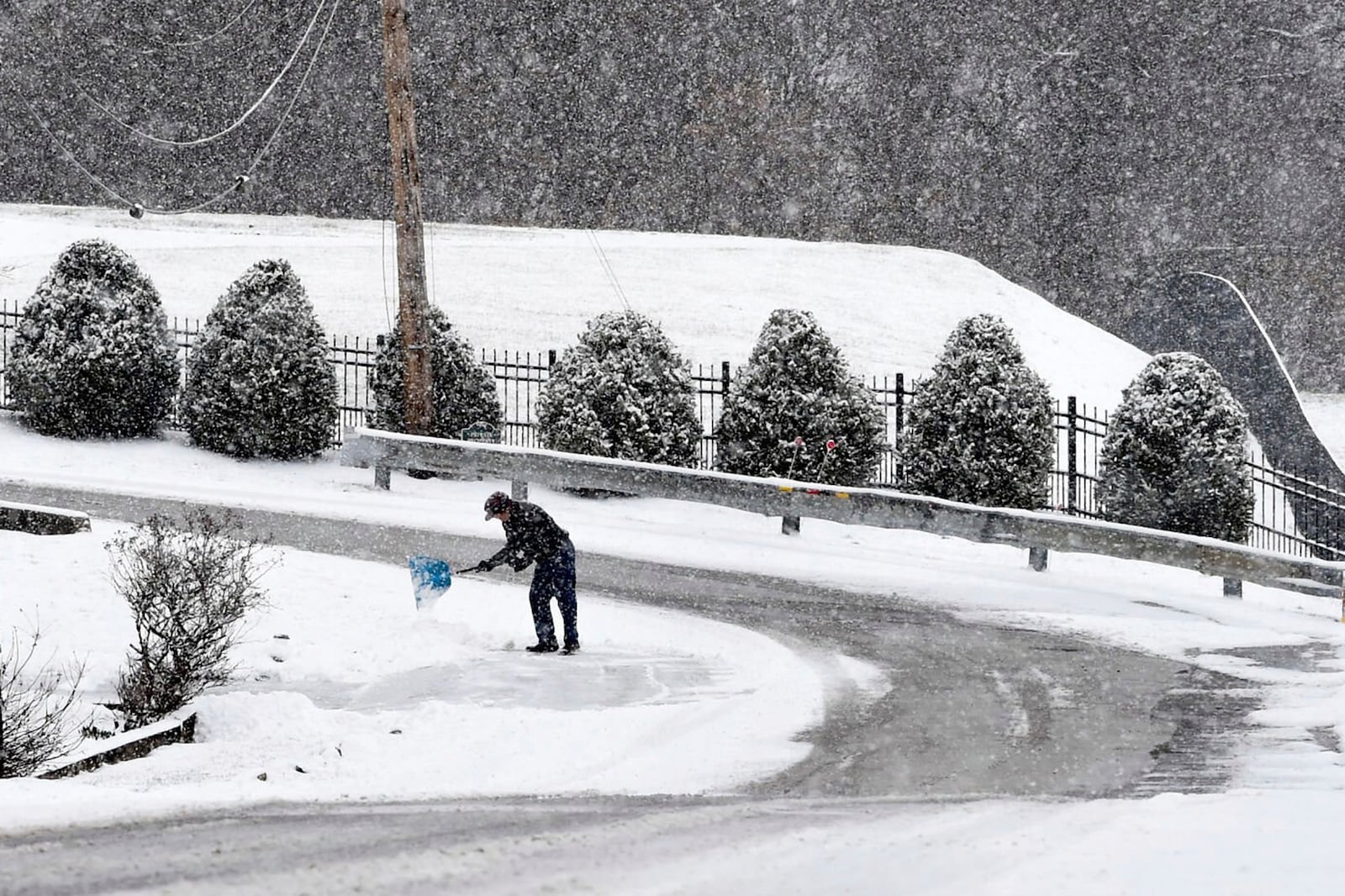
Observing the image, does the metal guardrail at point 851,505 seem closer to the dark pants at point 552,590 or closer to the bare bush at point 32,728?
the dark pants at point 552,590

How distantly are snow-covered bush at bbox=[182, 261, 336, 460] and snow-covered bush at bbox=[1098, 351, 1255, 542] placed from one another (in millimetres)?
10555

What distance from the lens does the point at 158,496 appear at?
62.4 ft

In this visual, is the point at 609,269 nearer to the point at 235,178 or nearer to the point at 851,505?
the point at 235,178

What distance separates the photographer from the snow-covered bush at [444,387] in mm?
22469

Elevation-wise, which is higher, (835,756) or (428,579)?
(428,579)

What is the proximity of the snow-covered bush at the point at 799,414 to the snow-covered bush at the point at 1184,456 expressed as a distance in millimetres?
3242

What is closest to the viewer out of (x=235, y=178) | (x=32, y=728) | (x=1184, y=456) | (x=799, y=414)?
(x=32, y=728)

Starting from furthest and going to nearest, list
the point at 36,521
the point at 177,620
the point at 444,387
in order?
1. the point at 444,387
2. the point at 36,521
3. the point at 177,620

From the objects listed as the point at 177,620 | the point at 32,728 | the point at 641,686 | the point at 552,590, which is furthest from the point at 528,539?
the point at 32,728

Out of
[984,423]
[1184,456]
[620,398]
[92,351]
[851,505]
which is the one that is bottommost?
[851,505]

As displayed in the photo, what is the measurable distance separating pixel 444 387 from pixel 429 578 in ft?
29.9

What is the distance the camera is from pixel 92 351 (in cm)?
2200

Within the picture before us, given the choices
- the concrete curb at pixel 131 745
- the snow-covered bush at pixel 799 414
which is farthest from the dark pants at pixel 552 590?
the snow-covered bush at pixel 799 414

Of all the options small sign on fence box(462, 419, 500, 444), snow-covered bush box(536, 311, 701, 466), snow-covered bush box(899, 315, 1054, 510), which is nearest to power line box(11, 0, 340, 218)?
small sign on fence box(462, 419, 500, 444)
